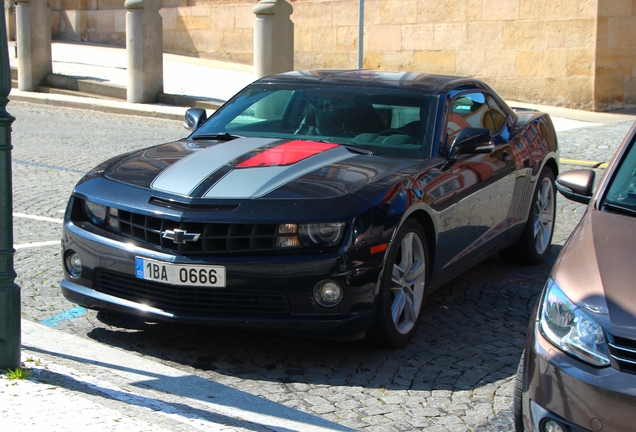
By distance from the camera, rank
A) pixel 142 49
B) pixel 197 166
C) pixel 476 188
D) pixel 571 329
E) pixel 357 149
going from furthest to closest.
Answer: pixel 142 49, pixel 476 188, pixel 357 149, pixel 197 166, pixel 571 329

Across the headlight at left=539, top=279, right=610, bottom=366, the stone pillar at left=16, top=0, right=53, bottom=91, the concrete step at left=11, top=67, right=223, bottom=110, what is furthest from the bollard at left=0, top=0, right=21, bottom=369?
the stone pillar at left=16, top=0, right=53, bottom=91

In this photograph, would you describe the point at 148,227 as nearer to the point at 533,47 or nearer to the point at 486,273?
the point at 486,273

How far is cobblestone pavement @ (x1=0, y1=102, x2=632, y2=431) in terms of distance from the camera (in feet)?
13.8

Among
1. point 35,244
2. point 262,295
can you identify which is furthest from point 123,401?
point 35,244

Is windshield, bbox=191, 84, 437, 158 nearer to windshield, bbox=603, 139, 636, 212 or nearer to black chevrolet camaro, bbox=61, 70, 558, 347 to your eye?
black chevrolet camaro, bbox=61, 70, 558, 347

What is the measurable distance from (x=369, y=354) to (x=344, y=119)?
5.48ft

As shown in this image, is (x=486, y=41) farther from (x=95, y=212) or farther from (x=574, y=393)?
(x=574, y=393)

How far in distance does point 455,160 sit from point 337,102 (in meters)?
0.89

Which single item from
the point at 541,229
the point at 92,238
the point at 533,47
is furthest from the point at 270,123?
the point at 533,47

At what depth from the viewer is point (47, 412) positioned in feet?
12.5

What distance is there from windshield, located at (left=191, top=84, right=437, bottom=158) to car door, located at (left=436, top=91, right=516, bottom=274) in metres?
0.21

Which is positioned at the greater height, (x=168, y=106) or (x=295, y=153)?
(x=295, y=153)

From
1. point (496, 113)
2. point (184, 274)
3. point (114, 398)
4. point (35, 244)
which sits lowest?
point (35, 244)

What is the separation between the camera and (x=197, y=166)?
5.07 m
